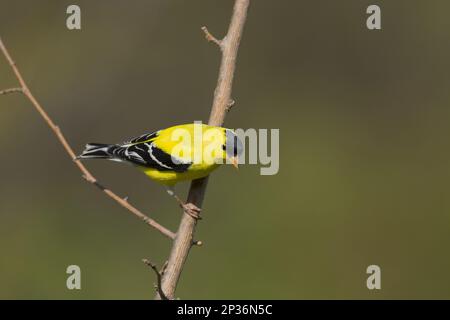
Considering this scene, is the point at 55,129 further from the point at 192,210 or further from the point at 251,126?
the point at 251,126

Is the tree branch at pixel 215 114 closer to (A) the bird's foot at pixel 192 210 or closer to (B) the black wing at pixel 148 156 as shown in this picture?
(A) the bird's foot at pixel 192 210

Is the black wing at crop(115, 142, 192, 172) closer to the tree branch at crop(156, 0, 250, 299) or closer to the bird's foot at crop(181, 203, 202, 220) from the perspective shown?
the tree branch at crop(156, 0, 250, 299)

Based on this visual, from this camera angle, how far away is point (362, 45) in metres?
7.52

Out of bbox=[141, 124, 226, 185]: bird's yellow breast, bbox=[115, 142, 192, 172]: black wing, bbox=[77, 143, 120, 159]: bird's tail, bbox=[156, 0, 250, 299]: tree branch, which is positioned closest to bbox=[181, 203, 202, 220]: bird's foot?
bbox=[156, 0, 250, 299]: tree branch

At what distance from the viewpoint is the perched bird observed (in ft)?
9.59

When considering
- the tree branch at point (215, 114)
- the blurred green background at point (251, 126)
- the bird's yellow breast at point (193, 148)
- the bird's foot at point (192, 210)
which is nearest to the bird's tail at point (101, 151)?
the bird's yellow breast at point (193, 148)

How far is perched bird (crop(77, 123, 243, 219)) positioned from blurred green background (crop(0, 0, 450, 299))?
271 centimetres

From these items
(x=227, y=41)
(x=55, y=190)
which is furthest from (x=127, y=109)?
(x=227, y=41)

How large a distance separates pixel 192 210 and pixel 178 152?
1.95ft

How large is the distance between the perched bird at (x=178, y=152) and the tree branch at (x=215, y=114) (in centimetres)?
7

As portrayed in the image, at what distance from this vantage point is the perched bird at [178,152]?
2922 millimetres

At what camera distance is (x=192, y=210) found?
8.30 ft

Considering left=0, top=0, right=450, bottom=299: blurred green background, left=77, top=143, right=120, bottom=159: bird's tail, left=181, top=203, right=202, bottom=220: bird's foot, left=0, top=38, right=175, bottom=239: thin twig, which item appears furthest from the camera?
left=0, top=0, right=450, bottom=299: blurred green background

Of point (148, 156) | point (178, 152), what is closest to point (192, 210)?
point (178, 152)
